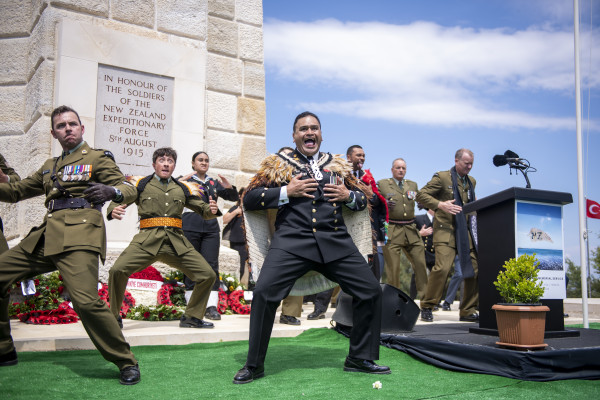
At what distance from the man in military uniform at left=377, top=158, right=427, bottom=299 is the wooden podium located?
272 cm

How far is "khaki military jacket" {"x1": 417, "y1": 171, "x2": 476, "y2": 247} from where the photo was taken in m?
8.48

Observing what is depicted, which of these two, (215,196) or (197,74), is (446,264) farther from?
(197,74)

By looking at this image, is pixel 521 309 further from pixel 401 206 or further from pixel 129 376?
pixel 401 206

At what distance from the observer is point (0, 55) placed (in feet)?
32.6

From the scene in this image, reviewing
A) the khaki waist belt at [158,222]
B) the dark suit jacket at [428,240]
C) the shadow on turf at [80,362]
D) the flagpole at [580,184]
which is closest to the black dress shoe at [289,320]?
the khaki waist belt at [158,222]

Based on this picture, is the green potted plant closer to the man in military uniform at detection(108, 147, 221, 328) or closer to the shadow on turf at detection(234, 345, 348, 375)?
the shadow on turf at detection(234, 345, 348, 375)

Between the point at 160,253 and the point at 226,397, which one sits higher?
the point at 160,253

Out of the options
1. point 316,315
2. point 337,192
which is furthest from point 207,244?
point 337,192

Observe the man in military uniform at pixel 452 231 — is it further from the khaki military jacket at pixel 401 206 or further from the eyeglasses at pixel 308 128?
the eyeglasses at pixel 308 128

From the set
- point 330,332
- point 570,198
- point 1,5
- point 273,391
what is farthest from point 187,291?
point 1,5

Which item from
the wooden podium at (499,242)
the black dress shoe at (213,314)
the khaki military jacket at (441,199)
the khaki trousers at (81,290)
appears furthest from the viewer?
the khaki military jacket at (441,199)

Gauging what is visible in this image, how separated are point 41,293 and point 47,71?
369 cm

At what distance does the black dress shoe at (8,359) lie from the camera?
190 inches

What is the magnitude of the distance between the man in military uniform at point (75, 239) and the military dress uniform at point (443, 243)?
490cm
